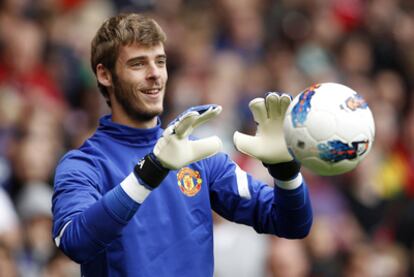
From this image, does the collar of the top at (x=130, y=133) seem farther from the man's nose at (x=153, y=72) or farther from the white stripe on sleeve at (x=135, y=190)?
the white stripe on sleeve at (x=135, y=190)

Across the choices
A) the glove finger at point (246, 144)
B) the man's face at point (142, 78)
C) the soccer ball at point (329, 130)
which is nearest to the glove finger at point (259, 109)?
the glove finger at point (246, 144)

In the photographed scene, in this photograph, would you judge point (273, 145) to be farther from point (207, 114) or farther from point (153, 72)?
point (153, 72)

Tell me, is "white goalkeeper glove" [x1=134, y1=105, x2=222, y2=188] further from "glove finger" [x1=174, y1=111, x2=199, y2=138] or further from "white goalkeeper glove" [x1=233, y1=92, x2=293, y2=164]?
"white goalkeeper glove" [x1=233, y1=92, x2=293, y2=164]

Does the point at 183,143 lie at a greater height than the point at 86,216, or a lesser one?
greater

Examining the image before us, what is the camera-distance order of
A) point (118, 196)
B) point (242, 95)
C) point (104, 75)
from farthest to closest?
point (242, 95) < point (104, 75) < point (118, 196)

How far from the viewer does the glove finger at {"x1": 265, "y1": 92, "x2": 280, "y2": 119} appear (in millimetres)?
5133

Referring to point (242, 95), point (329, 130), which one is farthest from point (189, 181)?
point (242, 95)

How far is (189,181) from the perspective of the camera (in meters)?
5.26

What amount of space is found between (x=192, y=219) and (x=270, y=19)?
7729 mm

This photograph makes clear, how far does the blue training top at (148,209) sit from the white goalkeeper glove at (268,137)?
0.59ft

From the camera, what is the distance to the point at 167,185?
5199mm

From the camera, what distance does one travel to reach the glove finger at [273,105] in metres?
5.13

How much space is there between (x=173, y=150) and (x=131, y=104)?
0.59 m

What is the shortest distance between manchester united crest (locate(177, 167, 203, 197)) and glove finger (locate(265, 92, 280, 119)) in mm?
462
